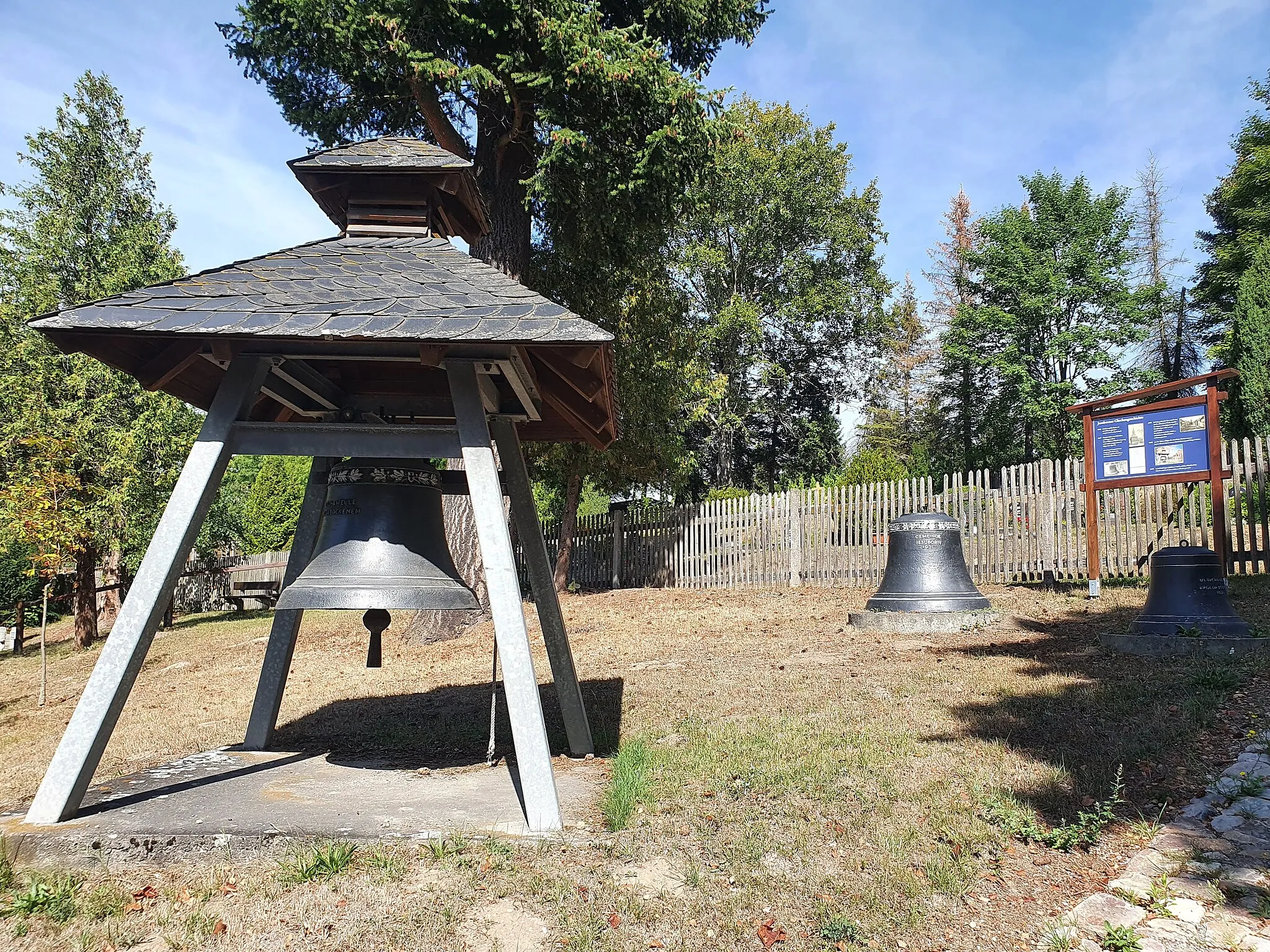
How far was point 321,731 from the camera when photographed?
6129mm

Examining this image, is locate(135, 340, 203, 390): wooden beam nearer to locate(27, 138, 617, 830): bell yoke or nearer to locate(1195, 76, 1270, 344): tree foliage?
locate(27, 138, 617, 830): bell yoke

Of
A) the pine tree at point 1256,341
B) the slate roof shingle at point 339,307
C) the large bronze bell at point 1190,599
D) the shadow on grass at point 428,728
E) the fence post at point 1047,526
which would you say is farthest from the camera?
the pine tree at point 1256,341

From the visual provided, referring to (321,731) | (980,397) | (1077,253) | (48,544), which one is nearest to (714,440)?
(980,397)

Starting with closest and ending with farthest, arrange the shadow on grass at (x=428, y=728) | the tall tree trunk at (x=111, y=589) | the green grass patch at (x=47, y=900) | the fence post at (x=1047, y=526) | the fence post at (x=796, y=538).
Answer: the green grass patch at (x=47, y=900) → the shadow on grass at (x=428, y=728) → the fence post at (x=1047, y=526) → the fence post at (x=796, y=538) → the tall tree trunk at (x=111, y=589)

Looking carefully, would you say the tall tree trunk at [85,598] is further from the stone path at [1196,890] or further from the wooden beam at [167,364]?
the stone path at [1196,890]

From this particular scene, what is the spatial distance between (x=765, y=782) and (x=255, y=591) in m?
17.2

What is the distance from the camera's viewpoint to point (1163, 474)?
940cm

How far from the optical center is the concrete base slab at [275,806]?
10.6 feet

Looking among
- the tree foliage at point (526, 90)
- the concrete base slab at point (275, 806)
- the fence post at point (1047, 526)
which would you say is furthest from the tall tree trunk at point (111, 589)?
the fence post at point (1047, 526)

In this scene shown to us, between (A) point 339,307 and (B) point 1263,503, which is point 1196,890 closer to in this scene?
(A) point 339,307

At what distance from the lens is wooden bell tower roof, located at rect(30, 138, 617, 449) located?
3.45 metres

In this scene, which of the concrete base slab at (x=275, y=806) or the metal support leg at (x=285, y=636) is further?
the metal support leg at (x=285, y=636)

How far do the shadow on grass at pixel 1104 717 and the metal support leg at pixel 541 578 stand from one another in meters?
2.33

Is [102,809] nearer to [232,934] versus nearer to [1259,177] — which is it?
[232,934]
